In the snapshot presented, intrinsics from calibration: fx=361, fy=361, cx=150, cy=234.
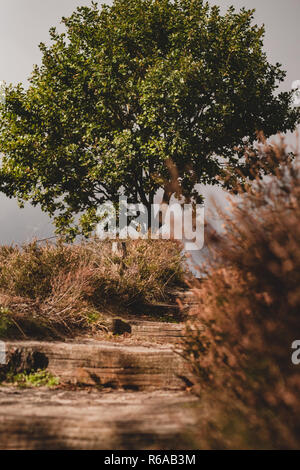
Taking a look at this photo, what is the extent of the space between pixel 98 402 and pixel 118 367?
0.79m

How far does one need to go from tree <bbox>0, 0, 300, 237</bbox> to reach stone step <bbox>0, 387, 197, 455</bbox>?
10.5 m

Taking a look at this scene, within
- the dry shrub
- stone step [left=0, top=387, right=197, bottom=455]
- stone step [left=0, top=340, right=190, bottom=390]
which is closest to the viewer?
the dry shrub

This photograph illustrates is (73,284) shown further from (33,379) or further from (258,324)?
(258,324)

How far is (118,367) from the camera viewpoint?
351 centimetres

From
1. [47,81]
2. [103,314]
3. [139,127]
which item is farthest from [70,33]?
[103,314]

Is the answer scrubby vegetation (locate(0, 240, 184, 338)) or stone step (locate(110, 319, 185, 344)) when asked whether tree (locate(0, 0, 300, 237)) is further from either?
stone step (locate(110, 319, 185, 344))

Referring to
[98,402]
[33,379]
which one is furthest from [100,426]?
[33,379]

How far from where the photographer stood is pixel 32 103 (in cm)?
1398

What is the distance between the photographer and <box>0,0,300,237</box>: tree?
12539 millimetres

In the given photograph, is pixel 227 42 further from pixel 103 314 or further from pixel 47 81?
pixel 103 314
